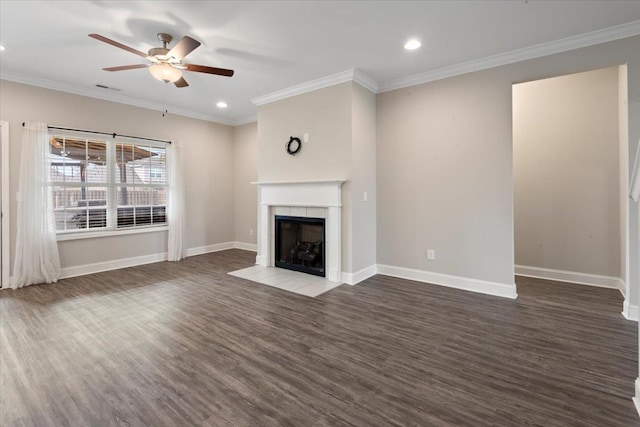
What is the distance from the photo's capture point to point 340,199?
4.23 meters

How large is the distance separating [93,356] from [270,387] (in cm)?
148

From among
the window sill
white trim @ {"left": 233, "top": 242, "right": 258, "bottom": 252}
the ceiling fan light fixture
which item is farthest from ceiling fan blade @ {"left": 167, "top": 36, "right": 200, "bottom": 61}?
white trim @ {"left": 233, "top": 242, "right": 258, "bottom": 252}

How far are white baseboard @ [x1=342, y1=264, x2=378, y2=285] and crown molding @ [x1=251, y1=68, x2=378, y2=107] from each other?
2.63 metres

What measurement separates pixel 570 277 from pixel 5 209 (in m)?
7.64

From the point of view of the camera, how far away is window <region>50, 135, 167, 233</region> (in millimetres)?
4547

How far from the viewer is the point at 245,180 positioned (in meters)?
6.73

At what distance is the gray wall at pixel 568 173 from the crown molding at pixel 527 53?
1020mm

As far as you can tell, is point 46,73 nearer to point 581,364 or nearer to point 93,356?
point 93,356

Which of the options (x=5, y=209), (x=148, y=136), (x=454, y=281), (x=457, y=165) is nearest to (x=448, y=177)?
(x=457, y=165)

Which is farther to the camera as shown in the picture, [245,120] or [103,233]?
[245,120]

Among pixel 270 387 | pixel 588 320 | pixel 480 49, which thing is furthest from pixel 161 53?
pixel 588 320

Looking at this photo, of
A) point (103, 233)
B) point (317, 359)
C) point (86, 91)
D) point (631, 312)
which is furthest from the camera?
point (103, 233)

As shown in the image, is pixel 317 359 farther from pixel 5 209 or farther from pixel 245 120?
pixel 245 120

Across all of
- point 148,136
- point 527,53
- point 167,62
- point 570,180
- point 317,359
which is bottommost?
point 317,359
